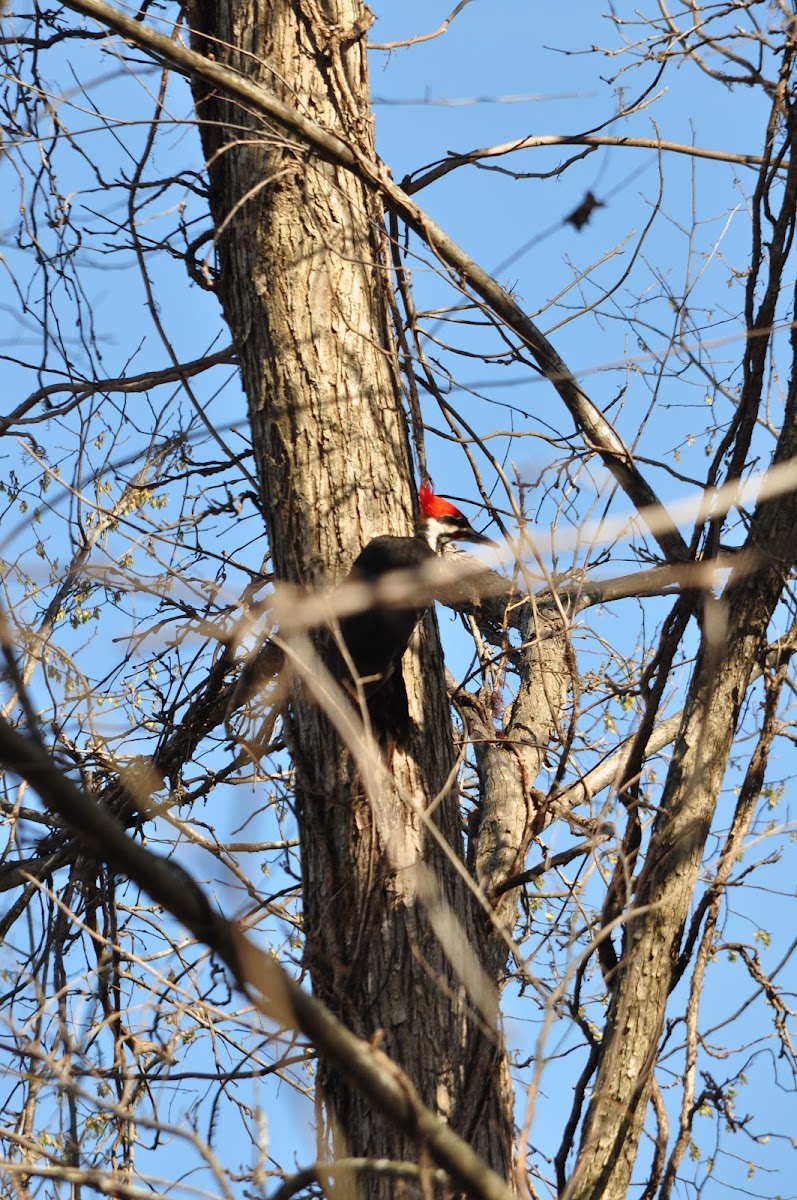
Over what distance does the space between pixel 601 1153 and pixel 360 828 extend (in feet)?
2.94

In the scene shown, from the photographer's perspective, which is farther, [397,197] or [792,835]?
[792,835]

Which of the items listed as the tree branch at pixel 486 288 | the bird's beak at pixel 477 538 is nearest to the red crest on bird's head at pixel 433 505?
the bird's beak at pixel 477 538

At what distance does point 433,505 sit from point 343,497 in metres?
1.52

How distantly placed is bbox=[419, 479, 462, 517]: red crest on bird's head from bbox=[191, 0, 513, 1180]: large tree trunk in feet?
3.80

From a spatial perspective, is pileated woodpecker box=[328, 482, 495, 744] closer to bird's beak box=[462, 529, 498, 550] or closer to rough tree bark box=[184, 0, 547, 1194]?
rough tree bark box=[184, 0, 547, 1194]

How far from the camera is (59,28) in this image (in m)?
3.97

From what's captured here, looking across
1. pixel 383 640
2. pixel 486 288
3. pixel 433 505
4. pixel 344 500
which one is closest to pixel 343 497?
pixel 344 500

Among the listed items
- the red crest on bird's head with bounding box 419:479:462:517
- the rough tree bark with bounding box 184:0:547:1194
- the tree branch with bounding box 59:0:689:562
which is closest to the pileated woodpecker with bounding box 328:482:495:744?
the rough tree bark with bounding box 184:0:547:1194

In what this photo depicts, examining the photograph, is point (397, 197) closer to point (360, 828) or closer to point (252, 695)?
point (252, 695)

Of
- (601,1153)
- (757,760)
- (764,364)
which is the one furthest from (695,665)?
(601,1153)

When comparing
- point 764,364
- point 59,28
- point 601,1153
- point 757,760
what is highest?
point 59,28

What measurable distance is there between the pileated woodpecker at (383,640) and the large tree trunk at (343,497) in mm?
52

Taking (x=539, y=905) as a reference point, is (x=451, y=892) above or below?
below

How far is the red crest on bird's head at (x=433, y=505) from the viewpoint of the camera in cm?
453
